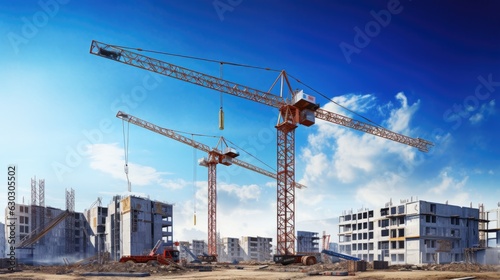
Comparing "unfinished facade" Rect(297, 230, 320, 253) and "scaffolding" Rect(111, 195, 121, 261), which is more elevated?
"scaffolding" Rect(111, 195, 121, 261)

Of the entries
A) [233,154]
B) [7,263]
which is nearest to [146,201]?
[233,154]

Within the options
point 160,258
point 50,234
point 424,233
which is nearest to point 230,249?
point 50,234

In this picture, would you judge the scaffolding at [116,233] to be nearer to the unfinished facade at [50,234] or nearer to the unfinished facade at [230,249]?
the unfinished facade at [50,234]

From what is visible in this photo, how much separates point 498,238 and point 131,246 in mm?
71862

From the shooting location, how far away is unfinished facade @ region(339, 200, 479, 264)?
70875 mm

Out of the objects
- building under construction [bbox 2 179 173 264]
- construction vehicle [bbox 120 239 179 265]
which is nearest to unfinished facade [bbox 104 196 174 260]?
building under construction [bbox 2 179 173 264]

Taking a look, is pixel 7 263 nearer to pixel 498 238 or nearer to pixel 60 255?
pixel 60 255

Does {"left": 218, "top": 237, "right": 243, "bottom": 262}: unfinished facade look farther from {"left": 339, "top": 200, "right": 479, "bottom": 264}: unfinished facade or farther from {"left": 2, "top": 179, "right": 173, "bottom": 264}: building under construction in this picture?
{"left": 339, "top": 200, "right": 479, "bottom": 264}: unfinished facade

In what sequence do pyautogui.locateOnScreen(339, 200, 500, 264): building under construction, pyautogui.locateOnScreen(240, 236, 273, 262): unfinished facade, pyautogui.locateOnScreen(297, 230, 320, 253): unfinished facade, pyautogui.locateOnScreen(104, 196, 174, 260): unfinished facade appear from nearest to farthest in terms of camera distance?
pyautogui.locateOnScreen(339, 200, 500, 264): building under construction, pyautogui.locateOnScreen(104, 196, 174, 260): unfinished facade, pyautogui.locateOnScreen(297, 230, 320, 253): unfinished facade, pyautogui.locateOnScreen(240, 236, 273, 262): unfinished facade

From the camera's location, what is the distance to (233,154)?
87250mm

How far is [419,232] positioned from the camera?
70.2 metres

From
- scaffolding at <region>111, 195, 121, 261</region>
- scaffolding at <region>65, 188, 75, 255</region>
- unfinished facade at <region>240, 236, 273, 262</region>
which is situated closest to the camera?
scaffolding at <region>111, 195, 121, 261</region>

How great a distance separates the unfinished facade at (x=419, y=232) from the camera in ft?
233

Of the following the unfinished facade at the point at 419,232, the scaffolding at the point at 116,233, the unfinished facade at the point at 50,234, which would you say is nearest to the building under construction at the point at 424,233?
the unfinished facade at the point at 419,232
